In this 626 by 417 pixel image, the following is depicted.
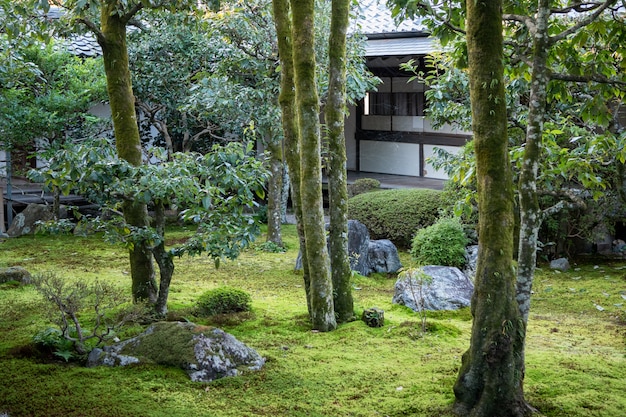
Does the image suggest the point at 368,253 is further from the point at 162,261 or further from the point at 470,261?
the point at 162,261

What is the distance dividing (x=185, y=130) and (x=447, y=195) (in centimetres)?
660

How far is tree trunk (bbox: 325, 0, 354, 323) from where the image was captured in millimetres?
7844

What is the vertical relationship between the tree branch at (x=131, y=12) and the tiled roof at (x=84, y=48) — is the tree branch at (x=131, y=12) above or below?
below

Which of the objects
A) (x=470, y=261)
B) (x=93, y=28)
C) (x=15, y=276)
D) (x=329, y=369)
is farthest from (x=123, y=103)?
(x=470, y=261)

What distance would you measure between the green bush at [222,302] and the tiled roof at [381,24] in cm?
933

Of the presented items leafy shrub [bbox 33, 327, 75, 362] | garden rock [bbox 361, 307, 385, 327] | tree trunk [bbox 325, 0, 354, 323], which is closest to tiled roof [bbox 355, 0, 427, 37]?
tree trunk [bbox 325, 0, 354, 323]

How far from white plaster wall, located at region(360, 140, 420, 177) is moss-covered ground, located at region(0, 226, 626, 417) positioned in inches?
413

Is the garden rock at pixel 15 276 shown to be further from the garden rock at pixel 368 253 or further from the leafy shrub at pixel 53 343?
the garden rock at pixel 368 253

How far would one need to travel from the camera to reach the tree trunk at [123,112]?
7969mm

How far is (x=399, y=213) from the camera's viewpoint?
1467 centimetres

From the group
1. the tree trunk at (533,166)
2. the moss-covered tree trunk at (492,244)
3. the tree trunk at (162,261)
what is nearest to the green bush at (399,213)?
the tree trunk at (162,261)

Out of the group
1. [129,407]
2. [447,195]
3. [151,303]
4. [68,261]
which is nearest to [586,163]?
[129,407]

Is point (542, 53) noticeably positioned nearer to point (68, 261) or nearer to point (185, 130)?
point (68, 261)

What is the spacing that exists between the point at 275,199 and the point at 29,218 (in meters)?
5.80
